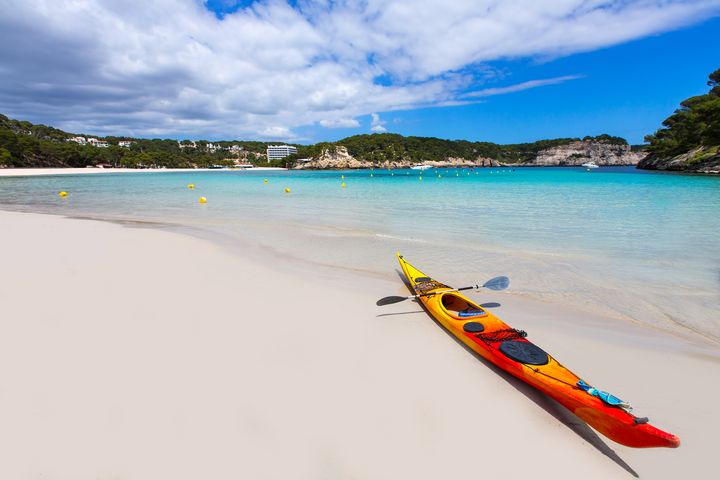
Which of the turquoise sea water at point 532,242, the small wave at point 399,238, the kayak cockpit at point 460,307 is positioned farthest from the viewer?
the small wave at point 399,238

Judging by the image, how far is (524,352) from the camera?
455 centimetres

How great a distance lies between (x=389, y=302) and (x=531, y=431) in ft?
11.1

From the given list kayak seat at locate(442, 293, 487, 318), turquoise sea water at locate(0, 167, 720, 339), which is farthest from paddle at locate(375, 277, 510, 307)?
turquoise sea water at locate(0, 167, 720, 339)

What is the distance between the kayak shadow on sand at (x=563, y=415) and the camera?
354cm

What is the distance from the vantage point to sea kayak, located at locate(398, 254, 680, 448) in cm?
322

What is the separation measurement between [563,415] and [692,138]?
97.8 m

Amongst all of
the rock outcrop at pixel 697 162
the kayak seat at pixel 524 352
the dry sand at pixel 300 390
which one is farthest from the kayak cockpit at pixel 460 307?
the rock outcrop at pixel 697 162

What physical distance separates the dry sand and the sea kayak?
33cm

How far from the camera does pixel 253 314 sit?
6508mm

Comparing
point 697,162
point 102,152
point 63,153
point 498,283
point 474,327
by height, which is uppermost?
point 102,152

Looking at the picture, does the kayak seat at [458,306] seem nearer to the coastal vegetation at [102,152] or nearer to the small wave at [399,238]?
the small wave at [399,238]

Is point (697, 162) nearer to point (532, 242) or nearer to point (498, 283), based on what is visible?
point (532, 242)

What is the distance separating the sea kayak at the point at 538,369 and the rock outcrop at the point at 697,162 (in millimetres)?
77012

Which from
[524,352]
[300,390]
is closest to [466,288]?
[524,352]
